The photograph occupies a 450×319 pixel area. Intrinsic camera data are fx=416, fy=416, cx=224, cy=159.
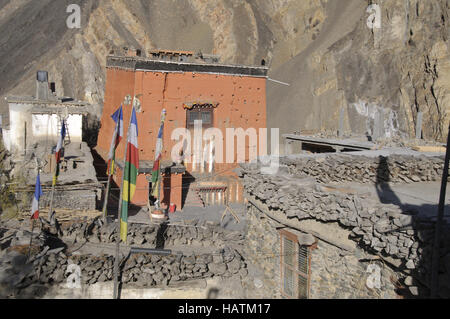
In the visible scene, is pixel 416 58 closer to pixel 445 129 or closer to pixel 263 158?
pixel 445 129

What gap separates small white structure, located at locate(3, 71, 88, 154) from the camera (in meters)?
28.0

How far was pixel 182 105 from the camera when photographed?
23781 mm

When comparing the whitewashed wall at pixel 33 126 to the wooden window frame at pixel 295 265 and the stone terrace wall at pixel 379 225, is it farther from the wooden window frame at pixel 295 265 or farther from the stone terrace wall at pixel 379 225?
the wooden window frame at pixel 295 265

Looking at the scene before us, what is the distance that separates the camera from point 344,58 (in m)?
46.3

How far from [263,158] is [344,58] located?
37747mm

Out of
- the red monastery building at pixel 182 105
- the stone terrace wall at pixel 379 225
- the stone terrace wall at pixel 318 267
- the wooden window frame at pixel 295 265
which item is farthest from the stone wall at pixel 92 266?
the red monastery building at pixel 182 105

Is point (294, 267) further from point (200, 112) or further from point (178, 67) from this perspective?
point (178, 67)

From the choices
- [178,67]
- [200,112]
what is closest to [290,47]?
[200,112]

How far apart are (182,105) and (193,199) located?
17.9 feet

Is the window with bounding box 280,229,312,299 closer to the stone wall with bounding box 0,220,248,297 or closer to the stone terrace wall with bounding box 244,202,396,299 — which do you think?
the stone terrace wall with bounding box 244,202,396,299

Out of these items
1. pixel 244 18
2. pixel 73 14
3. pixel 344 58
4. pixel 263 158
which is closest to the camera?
pixel 263 158

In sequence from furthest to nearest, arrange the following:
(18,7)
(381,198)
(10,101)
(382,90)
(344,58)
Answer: (18,7)
(344,58)
(382,90)
(10,101)
(381,198)

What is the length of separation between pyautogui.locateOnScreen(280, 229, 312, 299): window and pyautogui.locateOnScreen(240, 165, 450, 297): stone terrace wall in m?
0.63
